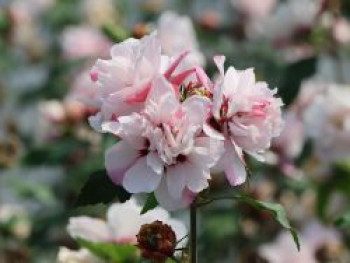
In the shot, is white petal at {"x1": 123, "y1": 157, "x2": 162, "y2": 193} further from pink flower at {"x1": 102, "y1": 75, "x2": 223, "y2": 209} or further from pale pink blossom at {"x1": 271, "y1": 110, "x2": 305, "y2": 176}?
pale pink blossom at {"x1": 271, "y1": 110, "x2": 305, "y2": 176}

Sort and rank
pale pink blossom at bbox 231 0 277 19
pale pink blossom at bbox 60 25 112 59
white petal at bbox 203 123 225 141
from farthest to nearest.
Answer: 1. pale pink blossom at bbox 231 0 277 19
2. pale pink blossom at bbox 60 25 112 59
3. white petal at bbox 203 123 225 141

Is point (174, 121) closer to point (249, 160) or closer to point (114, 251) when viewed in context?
point (114, 251)

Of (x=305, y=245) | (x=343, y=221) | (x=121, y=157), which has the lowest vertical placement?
(x=305, y=245)

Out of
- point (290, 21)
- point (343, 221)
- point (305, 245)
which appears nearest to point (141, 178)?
point (343, 221)

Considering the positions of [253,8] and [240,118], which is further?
[253,8]

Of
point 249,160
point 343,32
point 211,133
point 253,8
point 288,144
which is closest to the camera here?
point 211,133

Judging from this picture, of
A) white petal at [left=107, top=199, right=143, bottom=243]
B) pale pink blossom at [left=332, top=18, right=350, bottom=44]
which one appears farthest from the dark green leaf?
white petal at [left=107, top=199, right=143, bottom=243]
